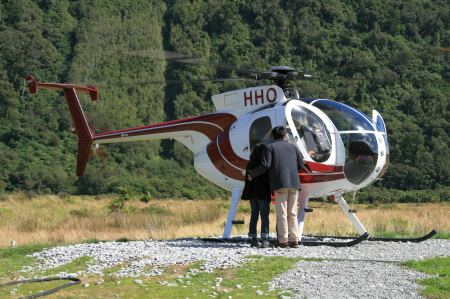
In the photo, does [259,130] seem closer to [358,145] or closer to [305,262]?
[358,145]

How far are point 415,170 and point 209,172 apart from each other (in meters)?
33.9

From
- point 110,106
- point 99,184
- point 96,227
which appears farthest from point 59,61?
point 96,227

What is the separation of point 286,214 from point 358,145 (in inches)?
80.0

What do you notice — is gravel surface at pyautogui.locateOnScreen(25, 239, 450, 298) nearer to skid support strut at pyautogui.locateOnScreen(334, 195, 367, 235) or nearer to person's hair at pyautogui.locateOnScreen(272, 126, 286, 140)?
skid support strut at pyautogui.locateOnScreen(334, 195, 367, 235)

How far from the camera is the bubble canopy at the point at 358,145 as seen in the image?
588 inches

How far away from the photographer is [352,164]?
49.2 ft

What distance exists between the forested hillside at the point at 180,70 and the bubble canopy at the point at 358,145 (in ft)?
105

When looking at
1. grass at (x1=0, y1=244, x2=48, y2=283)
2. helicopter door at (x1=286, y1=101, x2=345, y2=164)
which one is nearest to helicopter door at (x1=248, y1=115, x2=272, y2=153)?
helicopter door at (x1=286, y1=101, x2=345, y2=164)

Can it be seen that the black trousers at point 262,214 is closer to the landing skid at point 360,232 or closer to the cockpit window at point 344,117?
the landing skid at point 360,232

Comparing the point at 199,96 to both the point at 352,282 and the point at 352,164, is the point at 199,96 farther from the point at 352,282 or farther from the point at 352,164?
the point at 352,282

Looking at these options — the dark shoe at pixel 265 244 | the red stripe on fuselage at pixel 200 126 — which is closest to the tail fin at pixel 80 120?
the red stripe on fuselage at pixel 200 126

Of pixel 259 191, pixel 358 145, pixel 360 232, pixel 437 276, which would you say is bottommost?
pixel 437 276

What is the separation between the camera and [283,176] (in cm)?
1366

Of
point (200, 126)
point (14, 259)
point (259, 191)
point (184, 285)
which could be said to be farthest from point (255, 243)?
point (14, 259)
